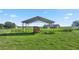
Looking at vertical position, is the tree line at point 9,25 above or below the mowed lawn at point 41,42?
above

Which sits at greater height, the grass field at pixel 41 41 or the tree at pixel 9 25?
the tree at pixel 9 25

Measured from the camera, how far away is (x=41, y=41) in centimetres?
438

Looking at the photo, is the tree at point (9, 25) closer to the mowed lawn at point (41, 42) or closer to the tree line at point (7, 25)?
the tree line at point (7, 25)

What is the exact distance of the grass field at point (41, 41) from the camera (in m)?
4.36

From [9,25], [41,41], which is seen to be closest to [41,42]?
[41,41]

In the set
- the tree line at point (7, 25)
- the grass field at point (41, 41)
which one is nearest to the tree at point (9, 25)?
the tree line at point (7, 25)

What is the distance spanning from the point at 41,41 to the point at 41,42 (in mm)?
14

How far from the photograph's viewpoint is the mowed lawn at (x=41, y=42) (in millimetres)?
4363

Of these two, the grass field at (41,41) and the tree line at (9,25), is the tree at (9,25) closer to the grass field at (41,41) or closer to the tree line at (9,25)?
Result: the tree line at (9,25)

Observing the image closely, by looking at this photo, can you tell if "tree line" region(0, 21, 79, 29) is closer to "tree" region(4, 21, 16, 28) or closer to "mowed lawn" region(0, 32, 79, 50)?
"tree" region(4, 21, 16, 28)

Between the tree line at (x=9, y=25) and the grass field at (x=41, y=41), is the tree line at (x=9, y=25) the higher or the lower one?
the higher one

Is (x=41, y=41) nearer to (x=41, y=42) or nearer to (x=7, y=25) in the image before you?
(x=41, y=42)

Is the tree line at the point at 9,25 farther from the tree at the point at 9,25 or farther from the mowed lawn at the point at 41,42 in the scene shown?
the mowed lawn at the point at 41,42
